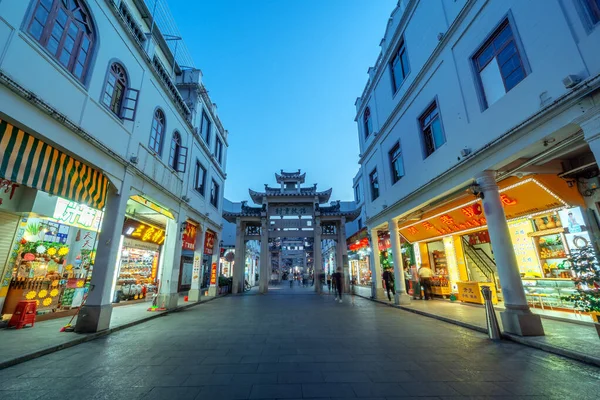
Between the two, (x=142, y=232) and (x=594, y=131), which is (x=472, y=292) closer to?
(x=594, y=131)

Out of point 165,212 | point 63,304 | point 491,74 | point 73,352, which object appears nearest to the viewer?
point 73,352

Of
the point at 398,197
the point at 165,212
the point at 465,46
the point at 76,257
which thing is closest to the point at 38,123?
the point at 165,212

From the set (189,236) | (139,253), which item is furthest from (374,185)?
(139,253)

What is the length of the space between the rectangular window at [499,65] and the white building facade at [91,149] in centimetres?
1046

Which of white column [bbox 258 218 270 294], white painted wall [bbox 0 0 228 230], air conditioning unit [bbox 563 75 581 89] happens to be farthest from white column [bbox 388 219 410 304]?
white column [bbox 258 218 270 294]

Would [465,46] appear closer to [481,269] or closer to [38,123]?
[481,269]

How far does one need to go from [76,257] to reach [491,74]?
15.6 m

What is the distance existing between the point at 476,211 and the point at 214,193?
588 inches

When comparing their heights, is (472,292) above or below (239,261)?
below

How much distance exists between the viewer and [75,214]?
8.77 m

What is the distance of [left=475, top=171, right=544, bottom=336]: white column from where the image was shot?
539cm

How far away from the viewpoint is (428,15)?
9.16 meters

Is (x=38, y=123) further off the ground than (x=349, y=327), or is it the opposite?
(x=38, y=123)

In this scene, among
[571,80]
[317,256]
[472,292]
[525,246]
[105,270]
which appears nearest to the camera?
[571,80]
